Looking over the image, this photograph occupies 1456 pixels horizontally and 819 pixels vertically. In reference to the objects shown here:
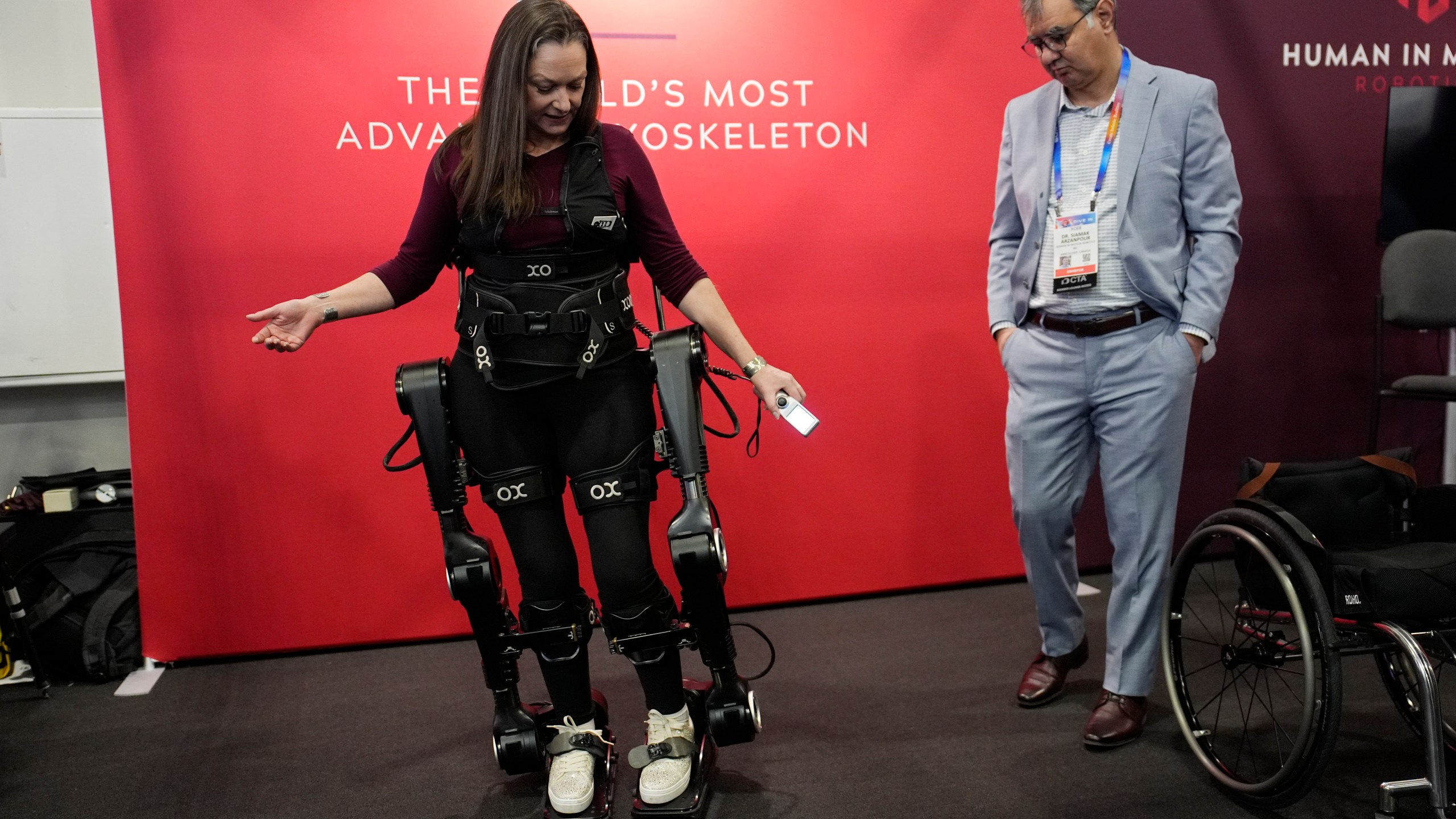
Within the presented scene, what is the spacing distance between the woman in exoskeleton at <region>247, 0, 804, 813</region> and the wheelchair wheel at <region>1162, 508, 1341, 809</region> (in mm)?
925

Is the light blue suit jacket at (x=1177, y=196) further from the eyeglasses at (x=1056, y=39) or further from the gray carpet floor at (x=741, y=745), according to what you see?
the gray carpet floor at (x=741, y=745)

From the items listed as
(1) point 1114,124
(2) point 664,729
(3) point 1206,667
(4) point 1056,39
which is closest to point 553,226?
(2) point 664,729

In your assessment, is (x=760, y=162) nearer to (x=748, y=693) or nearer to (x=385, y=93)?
(x=385, y=93)

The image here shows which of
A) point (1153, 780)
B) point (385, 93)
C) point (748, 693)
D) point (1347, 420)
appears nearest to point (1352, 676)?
point (1153, 780)

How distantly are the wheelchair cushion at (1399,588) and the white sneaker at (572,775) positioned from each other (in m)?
1.42

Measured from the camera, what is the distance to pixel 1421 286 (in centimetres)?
308

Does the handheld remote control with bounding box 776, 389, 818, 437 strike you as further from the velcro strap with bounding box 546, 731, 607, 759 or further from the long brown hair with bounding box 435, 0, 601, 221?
the velcro strap with bounding box 546, 731, 607, 759

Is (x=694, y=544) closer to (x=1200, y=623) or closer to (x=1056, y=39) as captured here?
(x=1056, y=39)

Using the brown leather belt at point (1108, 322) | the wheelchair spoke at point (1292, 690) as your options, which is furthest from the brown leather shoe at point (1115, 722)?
the brown leather belt at point (1108, 322)

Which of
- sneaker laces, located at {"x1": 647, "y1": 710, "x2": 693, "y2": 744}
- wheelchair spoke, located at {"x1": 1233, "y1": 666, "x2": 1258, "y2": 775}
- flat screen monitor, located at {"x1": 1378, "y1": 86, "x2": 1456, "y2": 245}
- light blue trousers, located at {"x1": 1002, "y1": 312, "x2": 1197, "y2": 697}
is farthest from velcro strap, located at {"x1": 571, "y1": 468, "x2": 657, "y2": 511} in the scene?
flat screen monitor, located at {"x1": 1378, "y1": 86, "x2": 1456, "y2": 245}

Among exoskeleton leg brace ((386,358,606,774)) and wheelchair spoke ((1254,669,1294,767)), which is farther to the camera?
wheelchair spoke ((1254,669,1294,767))

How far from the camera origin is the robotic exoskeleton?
1.90 meters

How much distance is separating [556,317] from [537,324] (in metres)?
0.04

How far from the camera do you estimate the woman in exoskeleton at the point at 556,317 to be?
1.82 metres
